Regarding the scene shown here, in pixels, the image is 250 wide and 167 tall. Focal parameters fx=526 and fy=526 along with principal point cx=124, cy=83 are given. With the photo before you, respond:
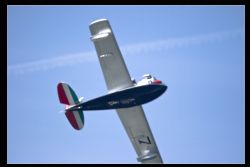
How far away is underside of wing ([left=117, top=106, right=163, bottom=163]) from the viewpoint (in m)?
52.7

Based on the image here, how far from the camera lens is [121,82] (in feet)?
166

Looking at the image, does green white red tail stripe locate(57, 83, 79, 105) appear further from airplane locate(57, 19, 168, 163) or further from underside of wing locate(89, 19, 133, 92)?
underside of wing locate(89, 19, 133, 92)

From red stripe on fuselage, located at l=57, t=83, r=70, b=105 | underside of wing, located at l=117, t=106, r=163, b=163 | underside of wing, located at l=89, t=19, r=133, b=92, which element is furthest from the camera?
underside of wing, located at l=117, t=106, r=163, b=163

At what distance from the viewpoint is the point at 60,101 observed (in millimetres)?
52250

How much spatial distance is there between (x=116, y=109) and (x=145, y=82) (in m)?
4.82

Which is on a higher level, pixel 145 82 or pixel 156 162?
pixel 145 82

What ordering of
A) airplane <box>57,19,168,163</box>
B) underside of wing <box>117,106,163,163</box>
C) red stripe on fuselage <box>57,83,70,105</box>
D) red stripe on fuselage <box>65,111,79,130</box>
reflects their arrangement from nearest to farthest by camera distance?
airplane <box>57,19,168,163</box> < red stripe on fuselage <box>65,111,79,130</box> < red stripe on fuselage <box>57,83,70,105</box> < underside of wing <box>117,106,163,163</box>

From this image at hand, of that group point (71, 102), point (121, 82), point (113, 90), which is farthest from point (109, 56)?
point (71, 102)

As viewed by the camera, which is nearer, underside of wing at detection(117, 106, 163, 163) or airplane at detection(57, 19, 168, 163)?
airplane at detection(57, 19, 168, 163)

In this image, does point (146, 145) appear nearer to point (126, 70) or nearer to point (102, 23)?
point (126, 70)

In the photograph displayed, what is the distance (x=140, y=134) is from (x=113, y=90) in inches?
225

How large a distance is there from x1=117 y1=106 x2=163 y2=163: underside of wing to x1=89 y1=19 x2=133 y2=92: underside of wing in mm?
3468

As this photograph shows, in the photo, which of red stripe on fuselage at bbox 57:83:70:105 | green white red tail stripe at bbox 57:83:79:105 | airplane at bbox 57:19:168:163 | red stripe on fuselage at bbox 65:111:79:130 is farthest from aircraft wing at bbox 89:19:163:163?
red stripe on fuselage at bbox 57:83:70:105

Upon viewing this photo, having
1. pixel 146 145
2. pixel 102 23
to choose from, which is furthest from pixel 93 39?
pixel 146 145
